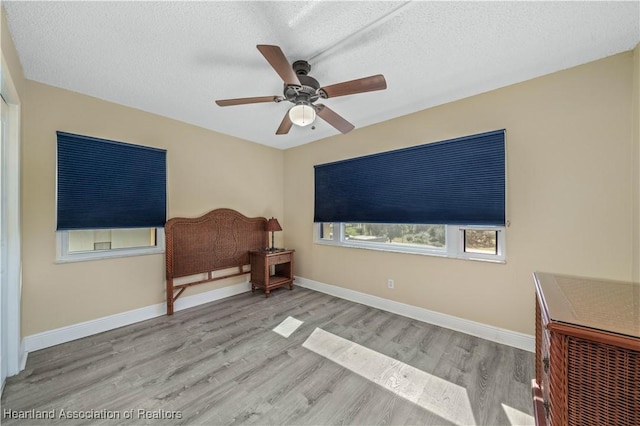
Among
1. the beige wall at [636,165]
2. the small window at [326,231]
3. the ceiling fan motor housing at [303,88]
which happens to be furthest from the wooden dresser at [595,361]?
the small window at [326,231]

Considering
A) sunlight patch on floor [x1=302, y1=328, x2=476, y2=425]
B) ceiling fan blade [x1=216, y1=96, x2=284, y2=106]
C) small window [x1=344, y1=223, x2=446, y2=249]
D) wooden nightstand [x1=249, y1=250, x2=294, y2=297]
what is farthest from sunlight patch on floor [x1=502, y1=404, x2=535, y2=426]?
wooden nightstand [x1=249, y1=250, x2=294, y2=297]

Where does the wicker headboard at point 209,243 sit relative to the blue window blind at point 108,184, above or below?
below

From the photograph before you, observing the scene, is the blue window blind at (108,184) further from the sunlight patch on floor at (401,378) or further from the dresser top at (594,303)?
the dresser top at (594,303)

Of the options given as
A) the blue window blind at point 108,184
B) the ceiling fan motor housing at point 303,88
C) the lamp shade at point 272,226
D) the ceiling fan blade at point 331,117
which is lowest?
the lamp shade at point 272,226

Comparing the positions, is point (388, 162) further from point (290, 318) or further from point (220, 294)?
point (220, 294)

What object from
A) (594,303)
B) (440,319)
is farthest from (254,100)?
(440,319)

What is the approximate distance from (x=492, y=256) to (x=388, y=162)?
1.60 metres

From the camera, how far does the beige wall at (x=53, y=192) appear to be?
2.34m

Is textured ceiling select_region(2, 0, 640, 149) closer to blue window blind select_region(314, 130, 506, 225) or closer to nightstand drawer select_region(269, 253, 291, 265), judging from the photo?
blue window blind select_region(314, 130, 506, 225)

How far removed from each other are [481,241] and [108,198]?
420 centimetres

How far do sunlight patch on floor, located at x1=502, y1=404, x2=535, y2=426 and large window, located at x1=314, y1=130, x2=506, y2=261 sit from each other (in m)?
1.33

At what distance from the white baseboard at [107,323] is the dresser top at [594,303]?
374cm

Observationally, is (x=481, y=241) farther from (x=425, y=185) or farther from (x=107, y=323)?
(x=107, y=323)

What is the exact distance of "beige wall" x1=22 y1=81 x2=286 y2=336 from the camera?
2.34 metres
